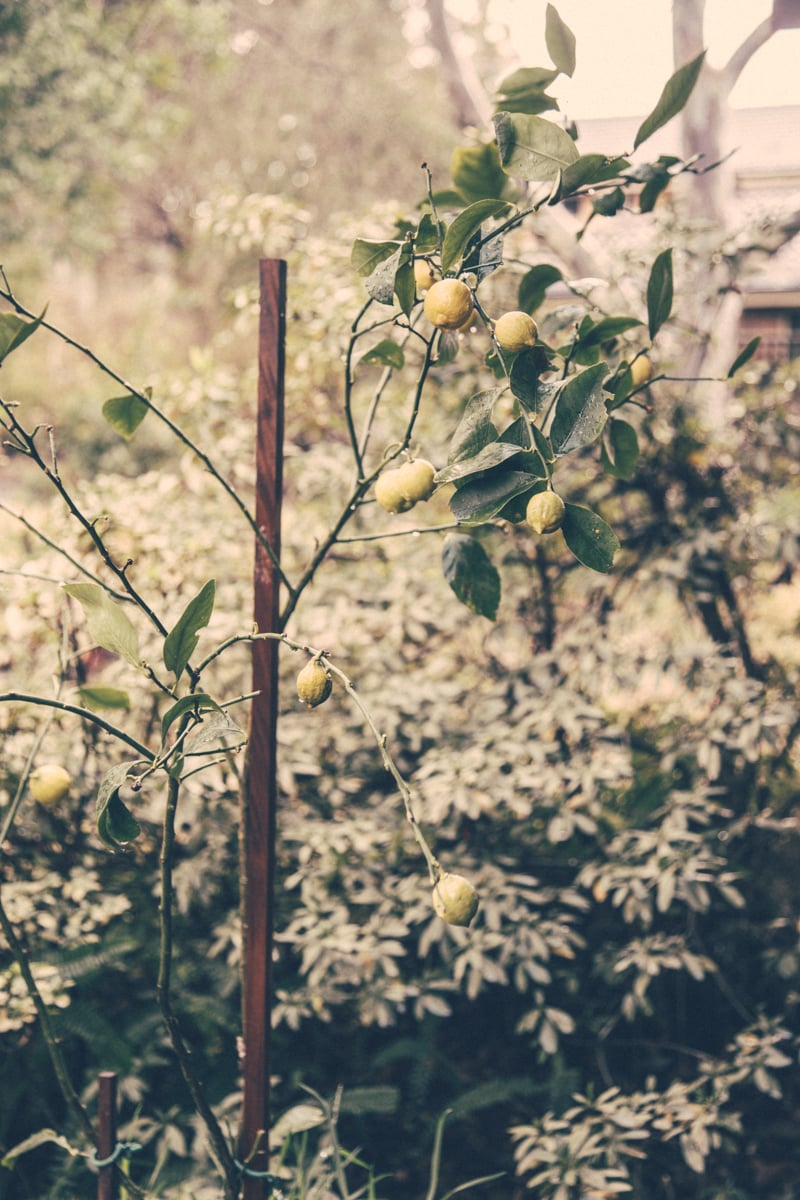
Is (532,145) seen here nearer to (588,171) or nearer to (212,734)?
(588,171)

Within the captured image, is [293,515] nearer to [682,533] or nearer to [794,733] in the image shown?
[682,533]

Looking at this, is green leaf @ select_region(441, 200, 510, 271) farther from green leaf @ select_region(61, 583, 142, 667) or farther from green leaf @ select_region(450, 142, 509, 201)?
green leaf @ select_region(61, 583, 142, 667)

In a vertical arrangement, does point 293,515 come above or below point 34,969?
above

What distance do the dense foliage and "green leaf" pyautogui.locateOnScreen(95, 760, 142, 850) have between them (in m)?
0.45

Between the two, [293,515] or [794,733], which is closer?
[794,733]

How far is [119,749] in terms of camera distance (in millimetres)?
1636

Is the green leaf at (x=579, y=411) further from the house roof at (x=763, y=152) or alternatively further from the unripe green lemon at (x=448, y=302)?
the house roof at (x=763, y=152)

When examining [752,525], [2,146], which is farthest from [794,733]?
[2,146]

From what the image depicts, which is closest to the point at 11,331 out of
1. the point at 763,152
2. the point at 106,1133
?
the point at 106,1133

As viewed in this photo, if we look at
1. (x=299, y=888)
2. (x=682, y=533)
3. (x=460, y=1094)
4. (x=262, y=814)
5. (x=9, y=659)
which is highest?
(x=682, y=533)

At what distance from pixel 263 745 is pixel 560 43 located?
2.39 feet

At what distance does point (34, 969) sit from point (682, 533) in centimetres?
132

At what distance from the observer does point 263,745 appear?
1.10 meters

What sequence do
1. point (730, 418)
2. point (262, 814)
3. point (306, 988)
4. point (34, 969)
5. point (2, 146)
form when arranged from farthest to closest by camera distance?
point (2, 146), point (730, 418), point (306, 988), point (34, 969), point (262, 814)
